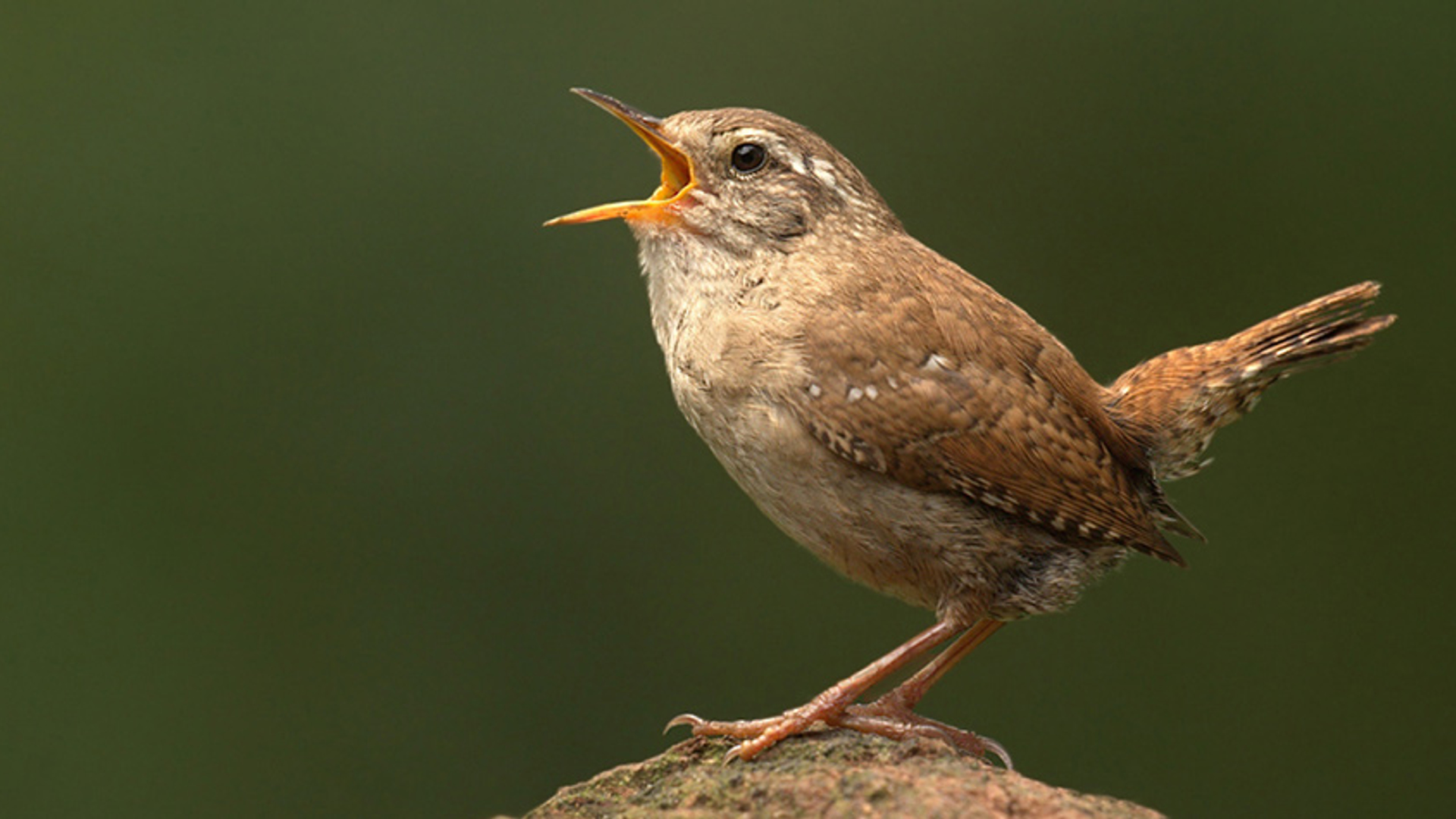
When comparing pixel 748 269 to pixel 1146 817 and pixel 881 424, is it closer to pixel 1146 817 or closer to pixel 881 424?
pixel 881 424

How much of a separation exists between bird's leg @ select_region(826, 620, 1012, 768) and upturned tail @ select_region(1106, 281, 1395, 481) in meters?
0.61

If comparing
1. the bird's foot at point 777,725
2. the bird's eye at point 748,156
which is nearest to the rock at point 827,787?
the bird's foot at point 777,725

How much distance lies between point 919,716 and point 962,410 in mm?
766

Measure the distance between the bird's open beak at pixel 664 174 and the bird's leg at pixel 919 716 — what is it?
1215 millimetres

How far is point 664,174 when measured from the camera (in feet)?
11.3

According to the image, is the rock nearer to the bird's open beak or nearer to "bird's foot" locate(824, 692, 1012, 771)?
"bird's foot" locate(824, 692, 1012, 771)

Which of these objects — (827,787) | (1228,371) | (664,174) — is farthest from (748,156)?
(827,787)

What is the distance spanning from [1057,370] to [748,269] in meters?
0.75

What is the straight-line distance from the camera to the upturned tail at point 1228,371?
131 inches

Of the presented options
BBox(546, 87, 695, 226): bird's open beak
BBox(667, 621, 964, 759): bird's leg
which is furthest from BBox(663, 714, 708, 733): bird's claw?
BBox(546, 87, 695, 226): bird's open beak

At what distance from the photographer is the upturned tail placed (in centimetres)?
334

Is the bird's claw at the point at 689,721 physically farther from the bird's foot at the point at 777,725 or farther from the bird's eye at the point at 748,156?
the bird's eye at the point at 748,156

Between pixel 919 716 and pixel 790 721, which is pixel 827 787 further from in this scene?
pixel 919 716

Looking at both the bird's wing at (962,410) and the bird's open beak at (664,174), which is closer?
the bird's wing at (962,410)
